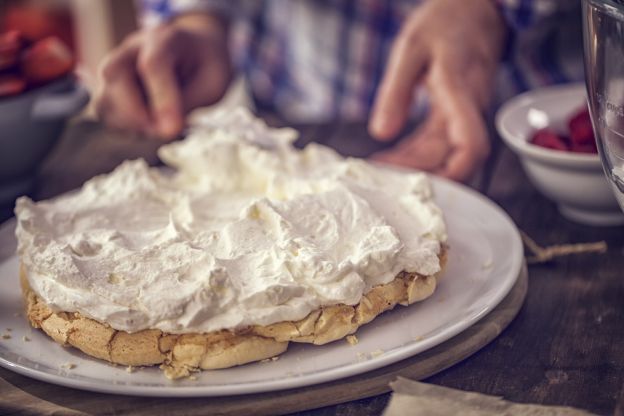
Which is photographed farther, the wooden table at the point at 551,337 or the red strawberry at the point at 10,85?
the red strawberry at the point at 10,85

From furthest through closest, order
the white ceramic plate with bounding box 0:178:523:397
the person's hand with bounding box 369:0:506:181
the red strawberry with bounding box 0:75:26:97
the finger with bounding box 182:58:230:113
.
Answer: the finger with bounding box 182:58:230:113 → the person's hand with bounding box 369:0:506:181 → the red strawberry with bounding box 0:75:26:97 → the white ceramic plate with bounding box 0:178:523:397

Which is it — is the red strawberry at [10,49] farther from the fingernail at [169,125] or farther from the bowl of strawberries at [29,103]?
the fingernail at [169,125]

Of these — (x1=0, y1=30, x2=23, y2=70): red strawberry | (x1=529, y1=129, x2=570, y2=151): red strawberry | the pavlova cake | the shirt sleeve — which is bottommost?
(x1=529, y1=129, x2=570, y2=151): red strawberry

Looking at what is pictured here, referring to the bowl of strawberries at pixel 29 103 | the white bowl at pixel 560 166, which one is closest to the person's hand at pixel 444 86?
Result: the white bowl at pixel 560 166

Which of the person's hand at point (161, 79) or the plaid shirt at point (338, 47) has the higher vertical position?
the person's hand at point (161, 79)

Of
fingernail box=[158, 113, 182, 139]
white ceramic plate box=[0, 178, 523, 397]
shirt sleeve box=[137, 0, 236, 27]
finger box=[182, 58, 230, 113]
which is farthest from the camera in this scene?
shirt sleeve box=[137, 0, 236, 27]

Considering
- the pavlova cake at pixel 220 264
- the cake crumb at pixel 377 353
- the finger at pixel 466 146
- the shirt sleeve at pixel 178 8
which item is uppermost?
the pavlova cake at pixel 220 264

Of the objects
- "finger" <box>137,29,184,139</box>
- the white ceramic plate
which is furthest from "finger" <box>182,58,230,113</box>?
the white ceramic plate

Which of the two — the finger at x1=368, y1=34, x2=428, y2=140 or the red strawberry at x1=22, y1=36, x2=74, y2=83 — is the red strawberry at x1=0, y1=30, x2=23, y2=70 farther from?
the finger at x1=368, y1=34, x2=428, y2=140

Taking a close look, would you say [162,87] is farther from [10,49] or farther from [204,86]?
[10,49]
